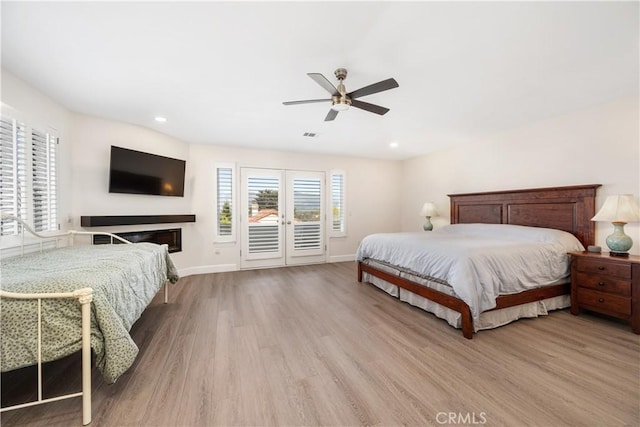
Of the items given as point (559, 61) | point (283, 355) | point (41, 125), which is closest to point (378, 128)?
point (559, 61)

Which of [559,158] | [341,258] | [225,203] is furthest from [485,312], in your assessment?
[225,203]

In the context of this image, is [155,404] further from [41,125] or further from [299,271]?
[299,271]

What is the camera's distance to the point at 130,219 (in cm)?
372

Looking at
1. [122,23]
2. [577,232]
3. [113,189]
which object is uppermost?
[122,23]

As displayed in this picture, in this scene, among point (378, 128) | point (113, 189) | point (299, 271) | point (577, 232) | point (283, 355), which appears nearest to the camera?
point (283, 355)

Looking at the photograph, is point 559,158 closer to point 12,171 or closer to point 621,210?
point 621,210

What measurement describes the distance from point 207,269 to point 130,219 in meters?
1.66

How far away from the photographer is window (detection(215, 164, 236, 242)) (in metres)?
4.96

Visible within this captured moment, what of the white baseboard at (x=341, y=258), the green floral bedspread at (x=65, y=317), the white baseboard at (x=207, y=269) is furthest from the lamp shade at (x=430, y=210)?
the green floral bedspread at (x=65, y=317)

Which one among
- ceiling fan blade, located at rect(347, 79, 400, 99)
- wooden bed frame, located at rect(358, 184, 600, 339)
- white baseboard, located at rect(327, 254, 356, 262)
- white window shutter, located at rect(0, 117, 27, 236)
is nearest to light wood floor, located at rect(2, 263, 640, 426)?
wooden bed frame, located at rect(358, 184, 600, 339)

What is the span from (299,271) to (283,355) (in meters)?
2.93

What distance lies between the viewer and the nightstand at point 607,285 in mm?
2445

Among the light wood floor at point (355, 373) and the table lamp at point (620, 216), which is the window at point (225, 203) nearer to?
the light wood floor at point (355, 373)

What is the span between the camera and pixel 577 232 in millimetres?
3275
